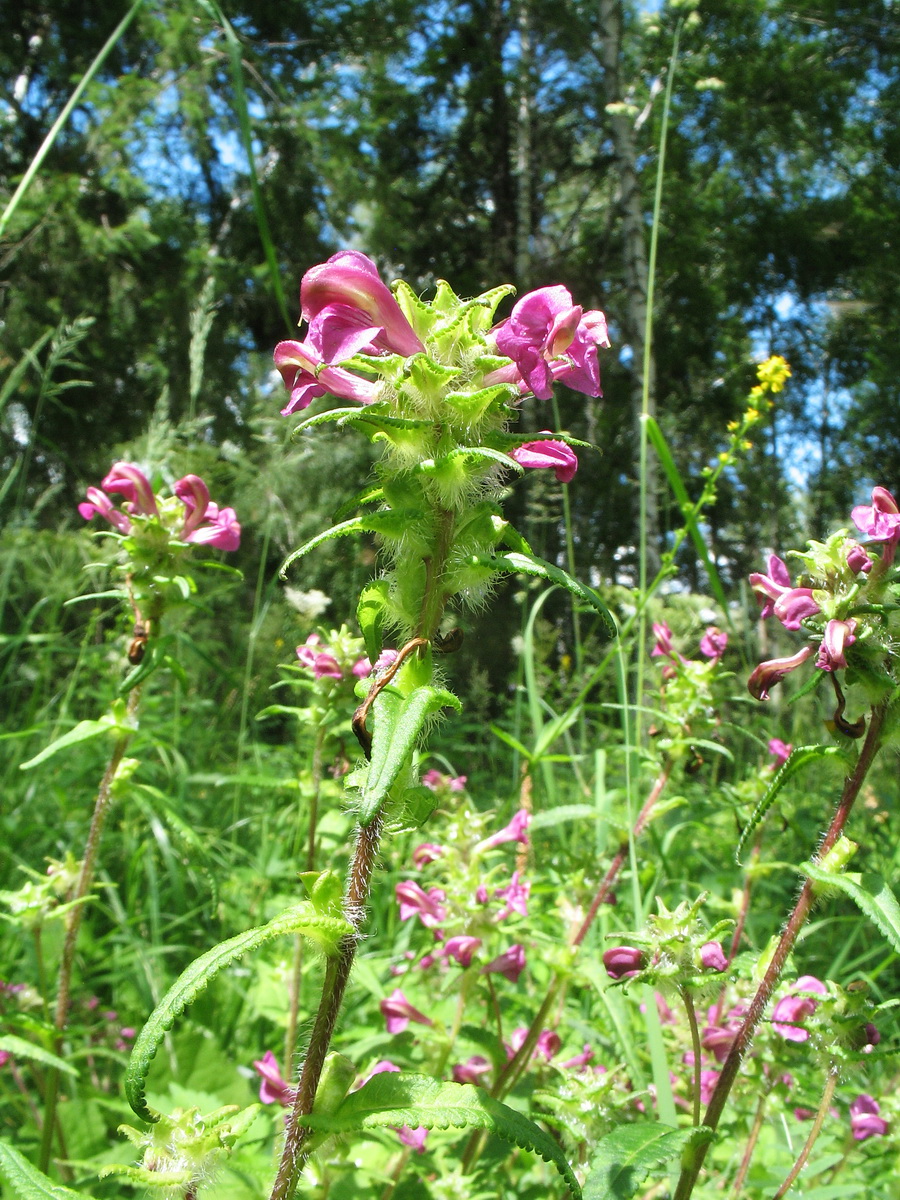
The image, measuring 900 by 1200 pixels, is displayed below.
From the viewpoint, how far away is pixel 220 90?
9.86m

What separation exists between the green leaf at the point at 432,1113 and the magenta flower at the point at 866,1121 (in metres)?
1.06

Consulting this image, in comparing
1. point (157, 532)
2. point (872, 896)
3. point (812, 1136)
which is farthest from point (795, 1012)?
point (157, 532)

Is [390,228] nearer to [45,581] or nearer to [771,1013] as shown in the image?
[45,581]

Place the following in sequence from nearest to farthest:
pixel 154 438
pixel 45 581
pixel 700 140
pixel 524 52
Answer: pixel 154 438, pixel 45 581, pixel 524 52, pixel 700 140

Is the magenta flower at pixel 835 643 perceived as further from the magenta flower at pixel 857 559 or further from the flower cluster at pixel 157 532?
the flower cluster at pixel 157 532

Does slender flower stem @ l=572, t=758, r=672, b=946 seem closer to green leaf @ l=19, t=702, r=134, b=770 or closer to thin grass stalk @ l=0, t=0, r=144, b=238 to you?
green leaf @ l=19, t=702, r=134, b=770

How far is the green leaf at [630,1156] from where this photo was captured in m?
0.84

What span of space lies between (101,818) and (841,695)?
49.9 inches

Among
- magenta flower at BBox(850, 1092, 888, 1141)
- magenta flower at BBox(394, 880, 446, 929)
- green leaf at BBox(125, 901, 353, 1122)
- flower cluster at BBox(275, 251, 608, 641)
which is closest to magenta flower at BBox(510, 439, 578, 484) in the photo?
flower cluster at BBox(275, 251, 608, 641)

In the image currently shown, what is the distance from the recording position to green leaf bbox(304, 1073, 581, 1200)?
742 mm

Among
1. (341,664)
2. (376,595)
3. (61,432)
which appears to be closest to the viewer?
(376,595)

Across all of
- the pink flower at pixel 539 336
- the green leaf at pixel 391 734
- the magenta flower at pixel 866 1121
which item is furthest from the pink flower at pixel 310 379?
the magenta flower at pixel 866 1121

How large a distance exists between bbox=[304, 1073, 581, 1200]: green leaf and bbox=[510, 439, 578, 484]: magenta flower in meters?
0.67

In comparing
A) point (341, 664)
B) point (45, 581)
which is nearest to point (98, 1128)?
point (341, 664)
